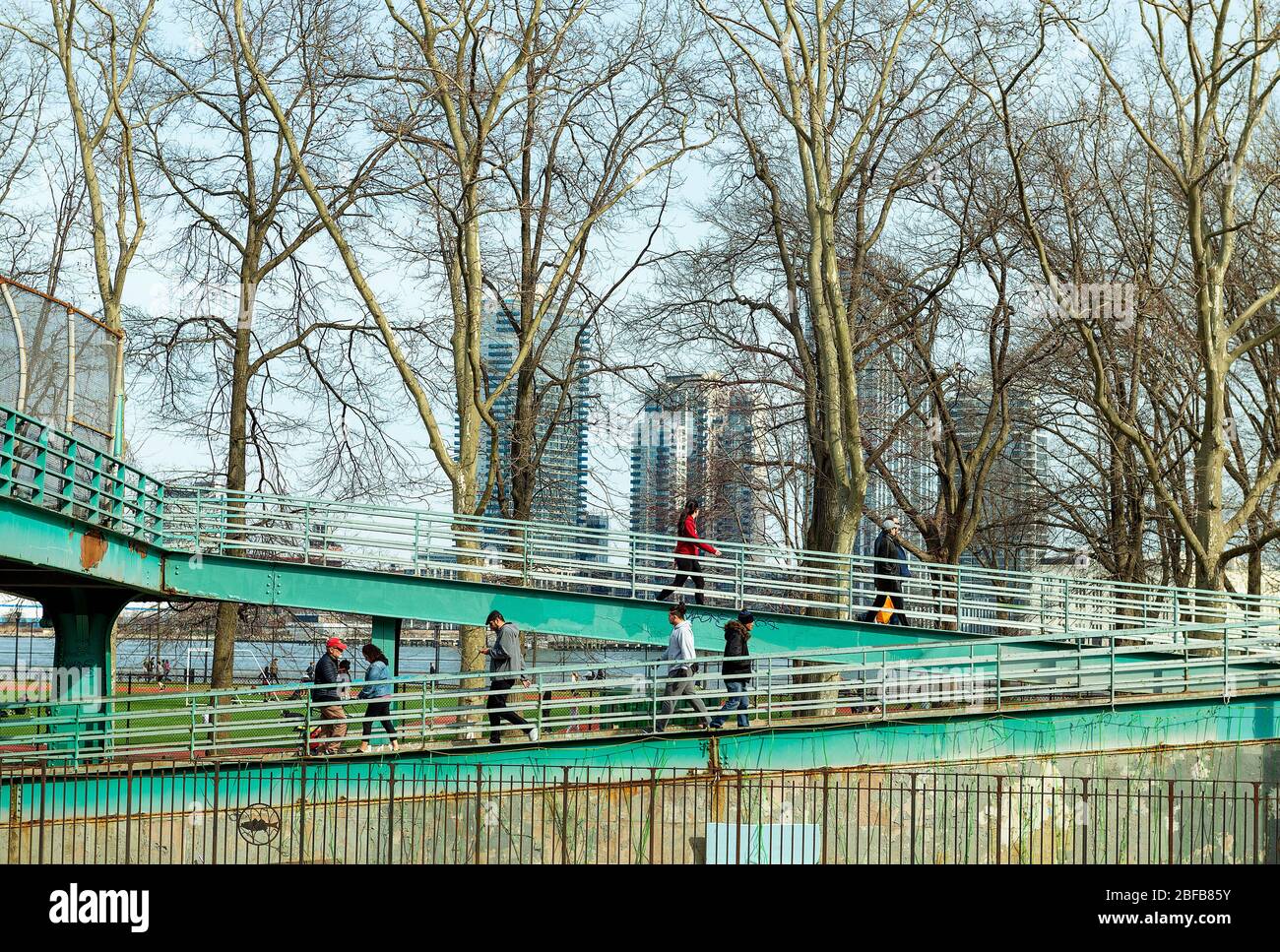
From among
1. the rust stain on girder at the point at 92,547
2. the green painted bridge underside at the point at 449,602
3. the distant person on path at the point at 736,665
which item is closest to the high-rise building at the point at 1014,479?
the green painted bridge underside at the point at 449,602

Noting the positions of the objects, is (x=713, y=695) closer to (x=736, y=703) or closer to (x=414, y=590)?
(x=736, y=703)

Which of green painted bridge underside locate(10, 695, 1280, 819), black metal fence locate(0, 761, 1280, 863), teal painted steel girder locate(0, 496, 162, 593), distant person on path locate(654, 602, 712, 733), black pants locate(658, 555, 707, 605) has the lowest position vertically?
black metal fence locate(0, 761, 1280, 863)

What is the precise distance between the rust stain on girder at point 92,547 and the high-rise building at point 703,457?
13.2 m

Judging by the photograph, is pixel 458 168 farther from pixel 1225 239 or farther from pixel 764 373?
pixel 1225 239

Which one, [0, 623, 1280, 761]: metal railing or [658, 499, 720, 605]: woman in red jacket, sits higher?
[658, 499, 720, 605]: woman in red jacket

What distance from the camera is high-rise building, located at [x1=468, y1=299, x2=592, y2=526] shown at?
33.3 metres

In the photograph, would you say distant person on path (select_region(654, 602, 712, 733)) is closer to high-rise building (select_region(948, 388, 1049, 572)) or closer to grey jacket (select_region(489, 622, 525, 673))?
grey jacket (select_region(489, 622, 525, 673))

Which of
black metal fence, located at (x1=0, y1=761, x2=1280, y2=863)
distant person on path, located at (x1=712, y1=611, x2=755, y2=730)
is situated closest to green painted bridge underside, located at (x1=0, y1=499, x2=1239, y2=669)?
distant person on path, located at (x1=712, y1=611, x2=755, y2=730)

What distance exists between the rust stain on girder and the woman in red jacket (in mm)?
8046

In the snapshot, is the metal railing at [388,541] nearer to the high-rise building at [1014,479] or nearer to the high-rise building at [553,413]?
the high-rise building at [553,413]

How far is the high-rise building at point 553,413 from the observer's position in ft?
109

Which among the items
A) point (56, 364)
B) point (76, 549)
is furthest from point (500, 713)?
point (56, 364)

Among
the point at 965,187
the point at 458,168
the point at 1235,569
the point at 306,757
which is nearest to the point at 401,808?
the point at 306,757

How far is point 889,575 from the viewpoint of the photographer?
2502 centimetres
